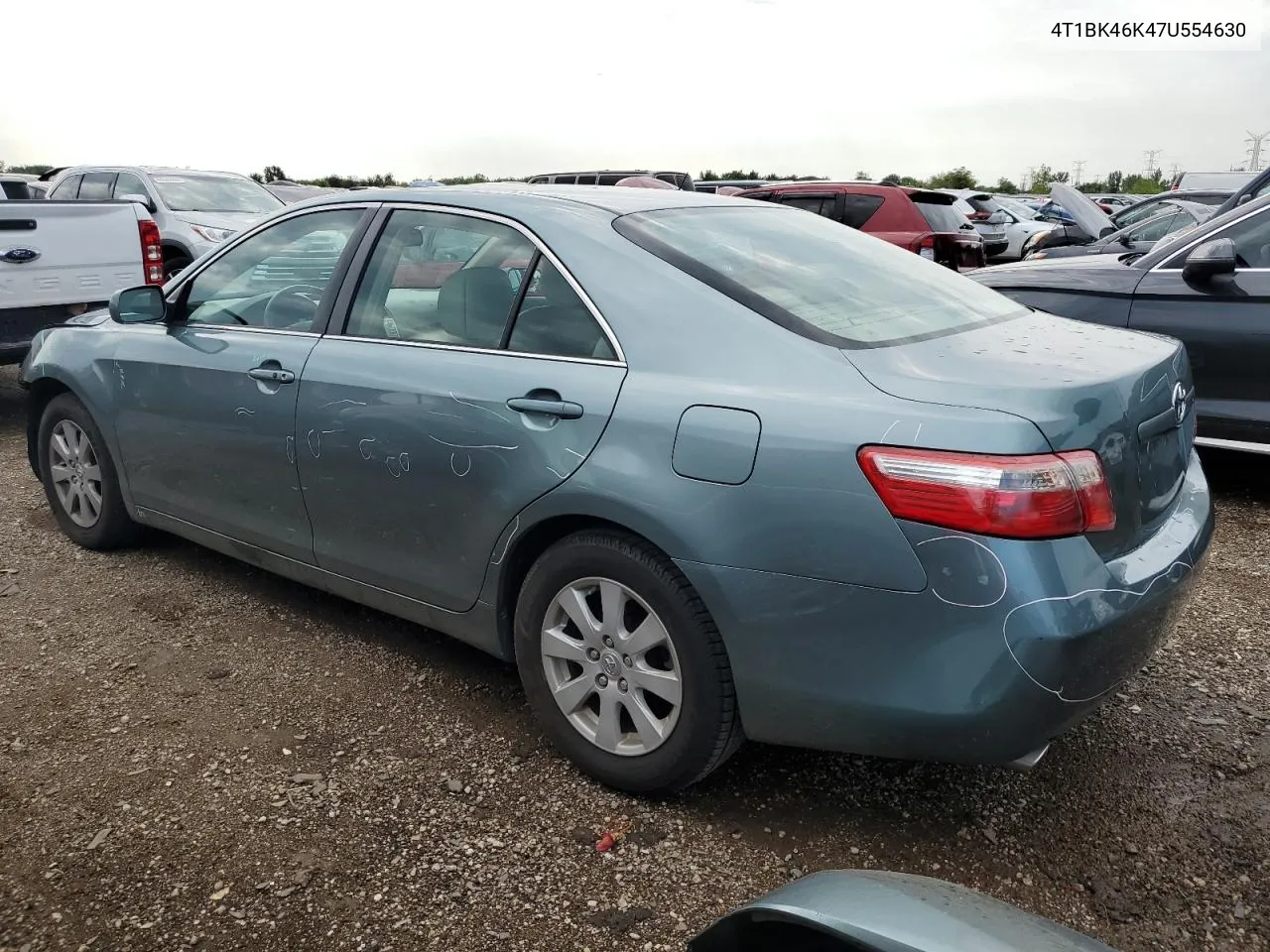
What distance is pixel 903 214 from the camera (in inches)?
441

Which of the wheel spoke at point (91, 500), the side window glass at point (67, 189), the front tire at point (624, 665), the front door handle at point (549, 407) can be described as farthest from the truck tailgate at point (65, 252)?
the side window glass at point (67, 189)

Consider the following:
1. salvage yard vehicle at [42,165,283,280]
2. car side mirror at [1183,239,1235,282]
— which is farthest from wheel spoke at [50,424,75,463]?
salvage yard vehicle at [42,165,283,280]

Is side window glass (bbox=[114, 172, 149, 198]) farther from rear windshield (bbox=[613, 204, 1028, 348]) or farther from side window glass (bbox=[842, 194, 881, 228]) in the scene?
rear windshield (bbox=[613, 204, 1028, 348])

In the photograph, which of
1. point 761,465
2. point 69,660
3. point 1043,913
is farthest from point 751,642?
point 69,660

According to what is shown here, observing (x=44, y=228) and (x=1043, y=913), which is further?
(x=44, y=228)

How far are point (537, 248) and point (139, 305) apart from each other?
1865 mm

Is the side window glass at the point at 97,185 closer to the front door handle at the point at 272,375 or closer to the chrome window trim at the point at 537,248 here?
the front door handle at the point at 272,375

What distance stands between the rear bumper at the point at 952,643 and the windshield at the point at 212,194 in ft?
36.0

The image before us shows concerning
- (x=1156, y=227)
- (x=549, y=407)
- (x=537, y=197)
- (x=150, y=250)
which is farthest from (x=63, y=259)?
(x=1156, y=227)

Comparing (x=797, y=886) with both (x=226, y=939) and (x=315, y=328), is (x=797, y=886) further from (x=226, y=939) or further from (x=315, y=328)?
(x=315, y=328)

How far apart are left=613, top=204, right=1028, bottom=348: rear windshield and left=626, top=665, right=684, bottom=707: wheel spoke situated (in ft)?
2.96

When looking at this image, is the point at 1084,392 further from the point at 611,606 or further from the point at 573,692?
the point at 573,692

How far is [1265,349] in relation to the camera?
4.98 meters

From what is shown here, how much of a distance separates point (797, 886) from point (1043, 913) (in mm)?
1109
